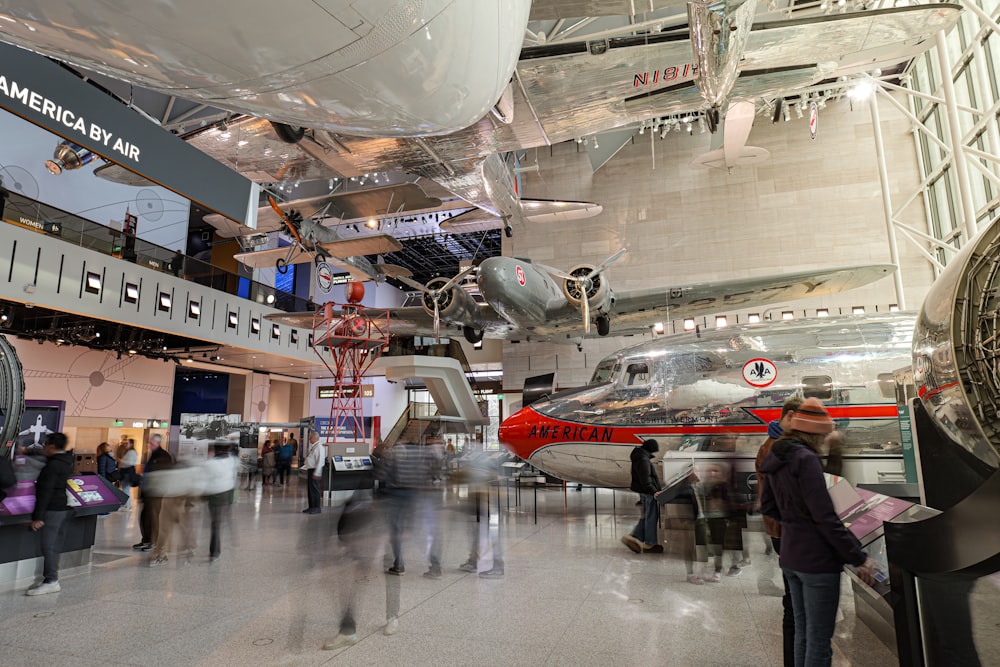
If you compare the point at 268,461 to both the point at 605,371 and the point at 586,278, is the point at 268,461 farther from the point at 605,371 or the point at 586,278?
the point at 605,371

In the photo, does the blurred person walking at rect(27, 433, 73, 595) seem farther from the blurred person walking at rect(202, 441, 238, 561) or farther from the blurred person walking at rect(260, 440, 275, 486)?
the blurred person walking at rect(260, 440, 275, 486)

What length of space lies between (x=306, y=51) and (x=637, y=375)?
6.39 meters

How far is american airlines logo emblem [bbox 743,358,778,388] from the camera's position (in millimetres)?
6438

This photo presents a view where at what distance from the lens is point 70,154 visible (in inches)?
342

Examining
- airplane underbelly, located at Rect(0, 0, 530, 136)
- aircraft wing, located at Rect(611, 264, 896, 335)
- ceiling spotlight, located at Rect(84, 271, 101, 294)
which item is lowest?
airplane underbelly, located at Rect(0, 0, 530, 136)

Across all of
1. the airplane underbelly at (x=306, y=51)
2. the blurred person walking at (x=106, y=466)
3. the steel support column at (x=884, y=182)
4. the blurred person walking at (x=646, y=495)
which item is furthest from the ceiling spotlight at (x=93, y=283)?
the steel support column at (x=884, y=182)

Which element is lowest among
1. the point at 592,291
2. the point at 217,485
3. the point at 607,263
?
the point at 217,485

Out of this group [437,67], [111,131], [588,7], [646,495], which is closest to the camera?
[437,67]

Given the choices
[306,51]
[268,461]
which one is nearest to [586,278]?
[306,51]

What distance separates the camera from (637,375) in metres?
7.27

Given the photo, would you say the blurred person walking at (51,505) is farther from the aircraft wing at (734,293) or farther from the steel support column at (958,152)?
the steel support column at (958,152)

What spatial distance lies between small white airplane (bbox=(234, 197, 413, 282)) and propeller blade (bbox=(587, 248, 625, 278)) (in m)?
4.33

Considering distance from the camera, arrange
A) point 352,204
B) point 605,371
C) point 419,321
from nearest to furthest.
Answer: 1. point 605,371
2. point 352,204
3. point 419,321

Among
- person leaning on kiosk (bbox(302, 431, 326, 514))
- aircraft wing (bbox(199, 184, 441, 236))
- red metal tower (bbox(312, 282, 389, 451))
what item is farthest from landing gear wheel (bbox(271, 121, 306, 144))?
aircraft wing (bbox(199, 184, 441, 236))
